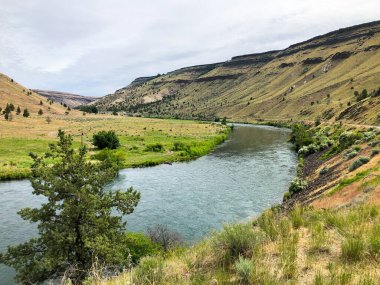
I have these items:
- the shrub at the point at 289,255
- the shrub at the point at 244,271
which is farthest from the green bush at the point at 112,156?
the shrub at the point at 244,271

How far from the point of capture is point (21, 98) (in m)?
146

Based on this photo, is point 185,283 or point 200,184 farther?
point 200,184

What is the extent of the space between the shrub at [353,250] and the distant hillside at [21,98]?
142342mm

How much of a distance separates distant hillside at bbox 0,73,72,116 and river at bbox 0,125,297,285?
96671 mm

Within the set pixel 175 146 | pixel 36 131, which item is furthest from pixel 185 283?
pixel 36 131

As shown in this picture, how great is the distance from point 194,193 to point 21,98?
12790cm

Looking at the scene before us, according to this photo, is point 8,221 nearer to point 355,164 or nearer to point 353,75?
point 355,164

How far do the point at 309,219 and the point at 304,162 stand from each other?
50.5m

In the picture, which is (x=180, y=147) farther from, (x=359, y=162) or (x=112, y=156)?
(x=359, y=162)

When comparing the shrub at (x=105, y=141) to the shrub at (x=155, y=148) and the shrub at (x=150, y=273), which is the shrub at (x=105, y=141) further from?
the shrub at (x=150, y=273)

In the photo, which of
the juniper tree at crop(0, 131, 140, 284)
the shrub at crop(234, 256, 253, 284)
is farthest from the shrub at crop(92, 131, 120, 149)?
the shrub at crop(234, 256, 253, 284)

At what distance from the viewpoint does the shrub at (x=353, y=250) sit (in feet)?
24.5

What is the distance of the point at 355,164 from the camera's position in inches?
1307

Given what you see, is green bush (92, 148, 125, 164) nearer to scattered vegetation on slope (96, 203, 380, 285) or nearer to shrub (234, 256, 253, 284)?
scattered vegetation on slope (96, 203, 380, 285)
